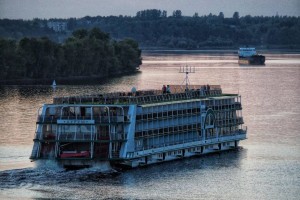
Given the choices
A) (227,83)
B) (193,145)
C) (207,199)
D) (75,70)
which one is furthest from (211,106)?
(75,70)

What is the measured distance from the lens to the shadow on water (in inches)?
2520

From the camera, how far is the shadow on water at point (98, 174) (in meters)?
64.0

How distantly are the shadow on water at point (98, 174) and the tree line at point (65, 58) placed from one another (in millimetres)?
88100

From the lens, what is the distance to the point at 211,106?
77.2 meters

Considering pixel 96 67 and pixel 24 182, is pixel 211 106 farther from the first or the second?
pixel 96 67

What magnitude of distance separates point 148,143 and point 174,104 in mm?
4260

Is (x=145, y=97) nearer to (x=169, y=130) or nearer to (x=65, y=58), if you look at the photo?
(x=169, y=130)

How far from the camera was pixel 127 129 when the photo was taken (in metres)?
67.9

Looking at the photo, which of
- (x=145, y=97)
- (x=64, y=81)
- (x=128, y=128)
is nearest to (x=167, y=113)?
(x=145, y=97)

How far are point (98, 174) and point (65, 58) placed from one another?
104704 millimetres

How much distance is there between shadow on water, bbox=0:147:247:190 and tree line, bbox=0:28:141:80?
3468 inches

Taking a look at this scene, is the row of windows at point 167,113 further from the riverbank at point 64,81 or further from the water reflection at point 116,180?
the riverbank at point 64,81

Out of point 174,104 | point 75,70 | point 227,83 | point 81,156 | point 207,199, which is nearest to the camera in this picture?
point 207,199

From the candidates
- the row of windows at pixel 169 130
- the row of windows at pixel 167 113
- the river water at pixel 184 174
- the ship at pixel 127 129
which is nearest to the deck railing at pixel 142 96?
the ship at pixel 127 129
